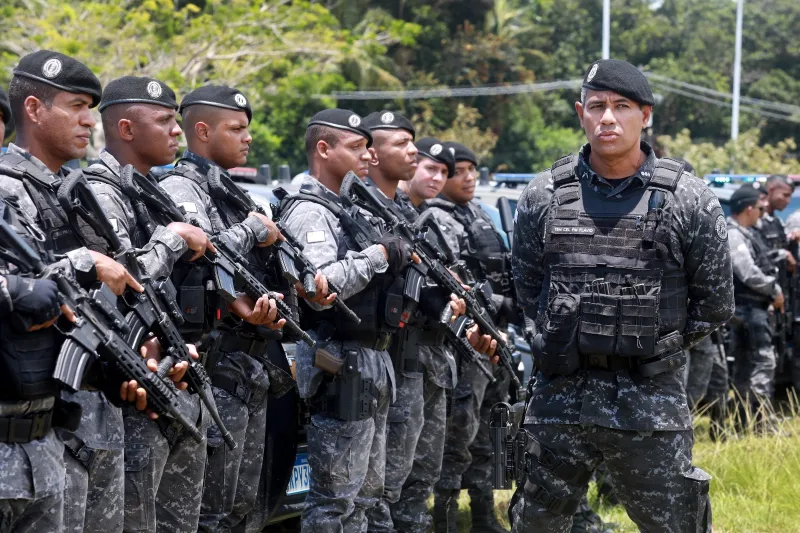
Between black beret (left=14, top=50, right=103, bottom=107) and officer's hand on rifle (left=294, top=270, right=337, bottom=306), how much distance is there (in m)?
1.31

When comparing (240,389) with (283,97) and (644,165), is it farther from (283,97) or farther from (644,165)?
(283,97)

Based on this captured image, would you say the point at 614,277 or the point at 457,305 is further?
the point at 457,305

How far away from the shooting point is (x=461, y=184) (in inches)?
277

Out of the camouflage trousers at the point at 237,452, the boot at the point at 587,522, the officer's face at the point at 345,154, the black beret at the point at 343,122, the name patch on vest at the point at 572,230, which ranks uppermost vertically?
the black beret at the point at 343,122

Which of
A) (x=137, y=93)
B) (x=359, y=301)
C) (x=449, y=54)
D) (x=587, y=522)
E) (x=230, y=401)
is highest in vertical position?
(x=137, y=93)

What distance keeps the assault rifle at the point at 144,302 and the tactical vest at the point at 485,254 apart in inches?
113

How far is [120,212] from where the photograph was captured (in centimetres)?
410

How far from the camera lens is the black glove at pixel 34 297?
10.2 feet

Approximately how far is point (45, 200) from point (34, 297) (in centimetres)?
62

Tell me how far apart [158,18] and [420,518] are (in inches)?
557

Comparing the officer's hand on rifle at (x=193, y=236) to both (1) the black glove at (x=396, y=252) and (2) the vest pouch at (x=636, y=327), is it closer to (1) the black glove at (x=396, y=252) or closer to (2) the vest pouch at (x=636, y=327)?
(1) the black glove at (x=396, y=252)

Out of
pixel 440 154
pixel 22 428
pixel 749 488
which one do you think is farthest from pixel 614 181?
pixel 749 488

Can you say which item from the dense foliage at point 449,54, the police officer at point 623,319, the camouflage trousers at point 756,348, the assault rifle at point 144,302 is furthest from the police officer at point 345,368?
the dense foliage at point 449,54

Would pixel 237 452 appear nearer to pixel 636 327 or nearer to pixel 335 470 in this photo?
pixel 335 470
